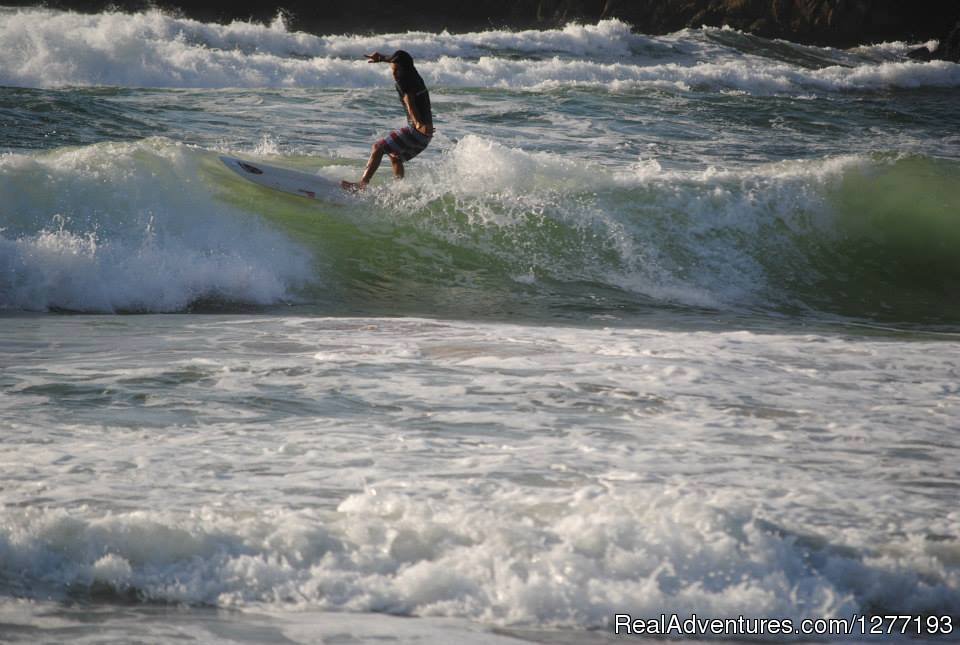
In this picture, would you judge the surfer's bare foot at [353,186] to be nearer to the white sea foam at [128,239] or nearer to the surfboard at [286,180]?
the surfboard at [286,180]

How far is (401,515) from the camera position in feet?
11.4

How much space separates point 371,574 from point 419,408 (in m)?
1.71

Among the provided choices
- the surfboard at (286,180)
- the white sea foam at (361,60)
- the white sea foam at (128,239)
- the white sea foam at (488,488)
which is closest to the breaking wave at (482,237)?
the white sea foam at (128,239)

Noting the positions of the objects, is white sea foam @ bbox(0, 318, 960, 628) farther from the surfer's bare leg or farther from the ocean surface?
the surfer's bare leg

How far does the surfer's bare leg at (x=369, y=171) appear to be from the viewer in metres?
10.3

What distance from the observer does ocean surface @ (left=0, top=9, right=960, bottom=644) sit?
3.12 metres

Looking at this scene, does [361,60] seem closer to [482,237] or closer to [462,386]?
[482,237]

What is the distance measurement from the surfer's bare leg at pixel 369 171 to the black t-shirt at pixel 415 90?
1.82 ft

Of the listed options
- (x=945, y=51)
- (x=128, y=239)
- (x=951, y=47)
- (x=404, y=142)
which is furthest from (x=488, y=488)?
(x=951, y=47)

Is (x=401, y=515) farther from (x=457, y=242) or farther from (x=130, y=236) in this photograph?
(x=457, y=242)

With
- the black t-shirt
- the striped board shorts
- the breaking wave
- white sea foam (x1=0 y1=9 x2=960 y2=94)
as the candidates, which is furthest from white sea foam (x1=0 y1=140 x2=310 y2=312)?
white sea foam (x1=0 y1=9 x2=960 y2=94)

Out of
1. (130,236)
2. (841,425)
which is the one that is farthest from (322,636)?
(130,236)

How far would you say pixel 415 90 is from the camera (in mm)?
9938

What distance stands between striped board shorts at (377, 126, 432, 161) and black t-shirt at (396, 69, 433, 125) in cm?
17
